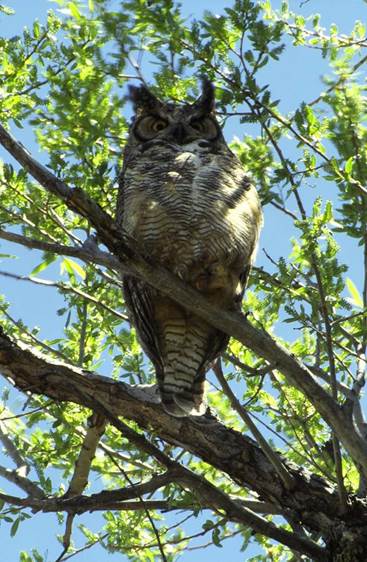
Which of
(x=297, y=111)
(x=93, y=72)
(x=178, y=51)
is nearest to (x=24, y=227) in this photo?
(x=93, y=72)

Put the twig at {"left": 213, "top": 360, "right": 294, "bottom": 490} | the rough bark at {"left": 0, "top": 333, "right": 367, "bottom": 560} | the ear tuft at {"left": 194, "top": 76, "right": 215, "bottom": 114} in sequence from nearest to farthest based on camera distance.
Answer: the twig at {"left": 213, "top": 360, "right": 294, "bottom": 490}
the rough bark at {"left": 0, "top": 333, "right": 367, "bottom": 560}
the ear tuft at {"left": 194, "top": 76, "right": 215, "bottom": 114}

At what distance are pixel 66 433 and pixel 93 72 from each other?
179cm

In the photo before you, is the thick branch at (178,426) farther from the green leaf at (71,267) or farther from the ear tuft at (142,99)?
the ear tuft at (142,99)

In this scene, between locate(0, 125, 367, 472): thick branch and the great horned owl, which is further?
the great horned owl

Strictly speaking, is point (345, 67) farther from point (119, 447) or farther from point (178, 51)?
point (119, 447)

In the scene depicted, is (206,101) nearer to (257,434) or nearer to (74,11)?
(74,11)

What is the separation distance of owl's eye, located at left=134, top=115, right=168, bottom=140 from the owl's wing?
1183mm

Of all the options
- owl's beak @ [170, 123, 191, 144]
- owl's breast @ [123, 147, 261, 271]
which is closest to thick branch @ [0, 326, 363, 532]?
owl's breast @ [123, 147, 261, 271]

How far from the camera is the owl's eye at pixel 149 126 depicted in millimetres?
4805

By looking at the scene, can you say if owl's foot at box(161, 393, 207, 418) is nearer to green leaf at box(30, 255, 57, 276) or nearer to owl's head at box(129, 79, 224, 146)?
green leaf at box(30, 255, 57, 276)

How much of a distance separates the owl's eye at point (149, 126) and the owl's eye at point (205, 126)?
0.58 ft

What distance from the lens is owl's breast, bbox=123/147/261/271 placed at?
12.5 feet

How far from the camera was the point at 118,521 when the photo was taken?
4125 millimetres

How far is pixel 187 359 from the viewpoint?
3.86 m
